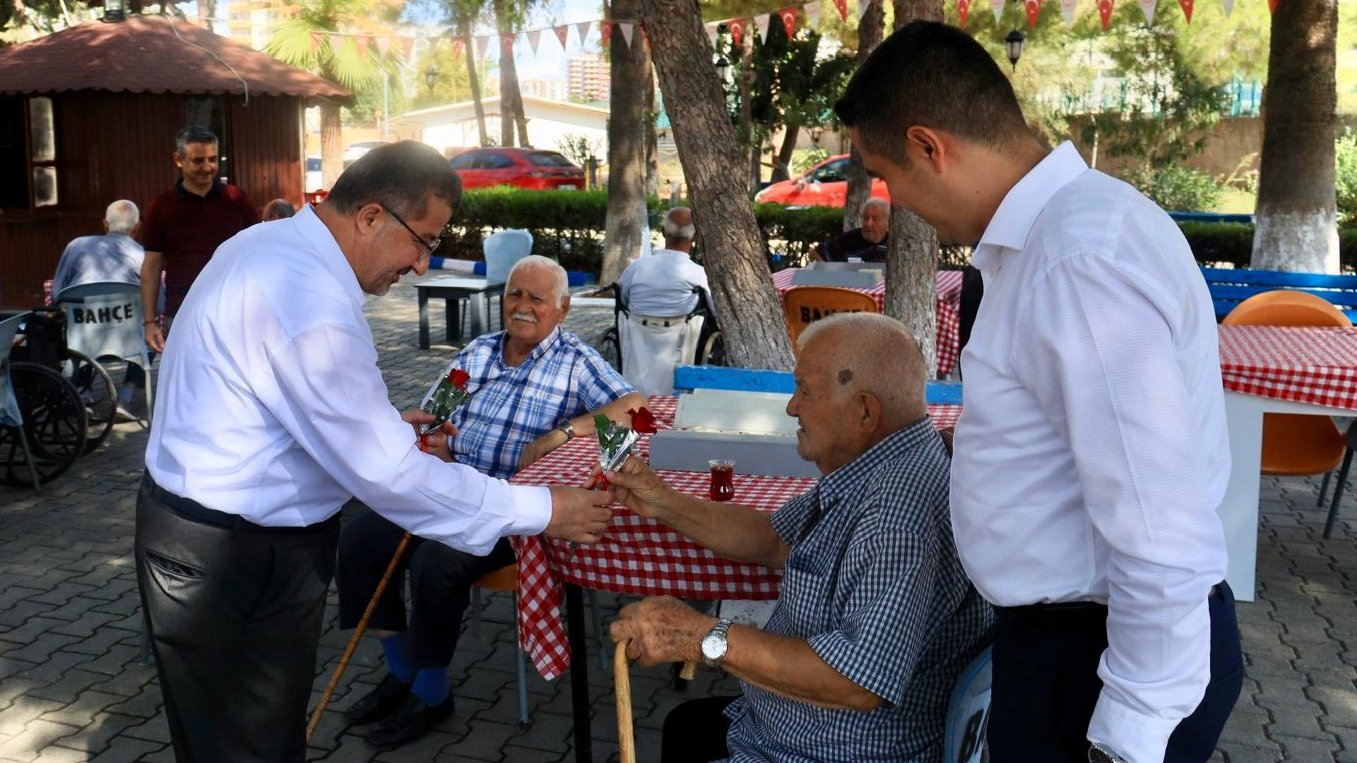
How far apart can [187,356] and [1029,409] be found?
1.59m

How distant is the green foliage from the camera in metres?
23.1

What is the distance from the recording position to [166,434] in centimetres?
251

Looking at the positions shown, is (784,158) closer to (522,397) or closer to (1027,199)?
(522,397)

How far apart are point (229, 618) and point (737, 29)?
15109mm

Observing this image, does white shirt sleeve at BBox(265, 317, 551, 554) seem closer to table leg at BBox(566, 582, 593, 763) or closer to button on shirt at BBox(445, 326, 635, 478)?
table leg at BBox(566, 582, 593, 763)

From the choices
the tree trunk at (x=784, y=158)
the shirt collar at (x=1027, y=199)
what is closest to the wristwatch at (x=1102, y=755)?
the shirt collar at (x=1027, y=199)

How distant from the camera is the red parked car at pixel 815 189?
25359 mm

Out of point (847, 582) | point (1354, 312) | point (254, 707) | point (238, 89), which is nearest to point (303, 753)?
point (254, 707)

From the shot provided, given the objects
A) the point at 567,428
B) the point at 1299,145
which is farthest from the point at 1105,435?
the point at 1299,145

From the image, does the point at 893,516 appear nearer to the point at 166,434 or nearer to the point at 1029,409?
the point at 1029,409

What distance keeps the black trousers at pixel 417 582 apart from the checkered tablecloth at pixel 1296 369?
280 cm

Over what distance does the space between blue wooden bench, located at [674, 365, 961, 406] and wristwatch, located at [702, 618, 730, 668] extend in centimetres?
212

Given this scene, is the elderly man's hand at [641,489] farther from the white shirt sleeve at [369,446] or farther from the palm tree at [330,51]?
the palm tree at [330,51]

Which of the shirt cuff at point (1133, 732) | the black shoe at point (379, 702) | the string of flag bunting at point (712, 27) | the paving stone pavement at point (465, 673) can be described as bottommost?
the paving stone pavement at point (465, 673)
